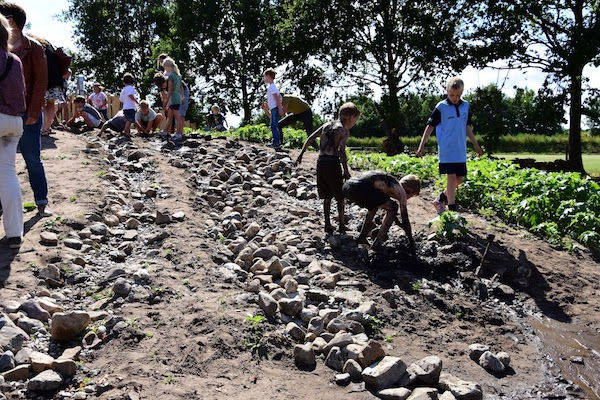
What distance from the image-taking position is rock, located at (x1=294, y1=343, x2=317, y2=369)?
4156 mm

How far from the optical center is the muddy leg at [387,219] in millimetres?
6188

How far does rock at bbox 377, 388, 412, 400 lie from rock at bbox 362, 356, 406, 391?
0.26ft

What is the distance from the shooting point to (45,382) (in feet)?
11.7

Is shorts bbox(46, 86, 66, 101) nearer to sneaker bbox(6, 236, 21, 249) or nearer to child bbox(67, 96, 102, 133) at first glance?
sneaker bbox(6, 236, 21, 249)

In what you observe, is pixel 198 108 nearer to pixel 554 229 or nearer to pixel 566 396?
pixel 554 229

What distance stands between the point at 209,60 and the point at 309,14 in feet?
27.3

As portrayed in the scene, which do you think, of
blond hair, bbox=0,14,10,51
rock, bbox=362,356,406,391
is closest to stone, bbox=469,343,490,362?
rock, bbox=362,356,406,391

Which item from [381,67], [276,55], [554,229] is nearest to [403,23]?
[381,67]

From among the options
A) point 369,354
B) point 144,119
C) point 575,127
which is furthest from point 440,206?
point 575,127

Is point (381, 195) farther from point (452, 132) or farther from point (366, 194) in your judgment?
point (452, 132)

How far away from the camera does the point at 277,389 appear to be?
378 centimetres

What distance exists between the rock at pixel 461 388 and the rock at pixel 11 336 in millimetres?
2957

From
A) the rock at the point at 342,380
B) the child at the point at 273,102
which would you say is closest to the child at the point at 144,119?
the child at the point at 273,102

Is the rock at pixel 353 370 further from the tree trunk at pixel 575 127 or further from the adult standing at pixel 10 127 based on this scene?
the tree trunk at pixel 575 127
